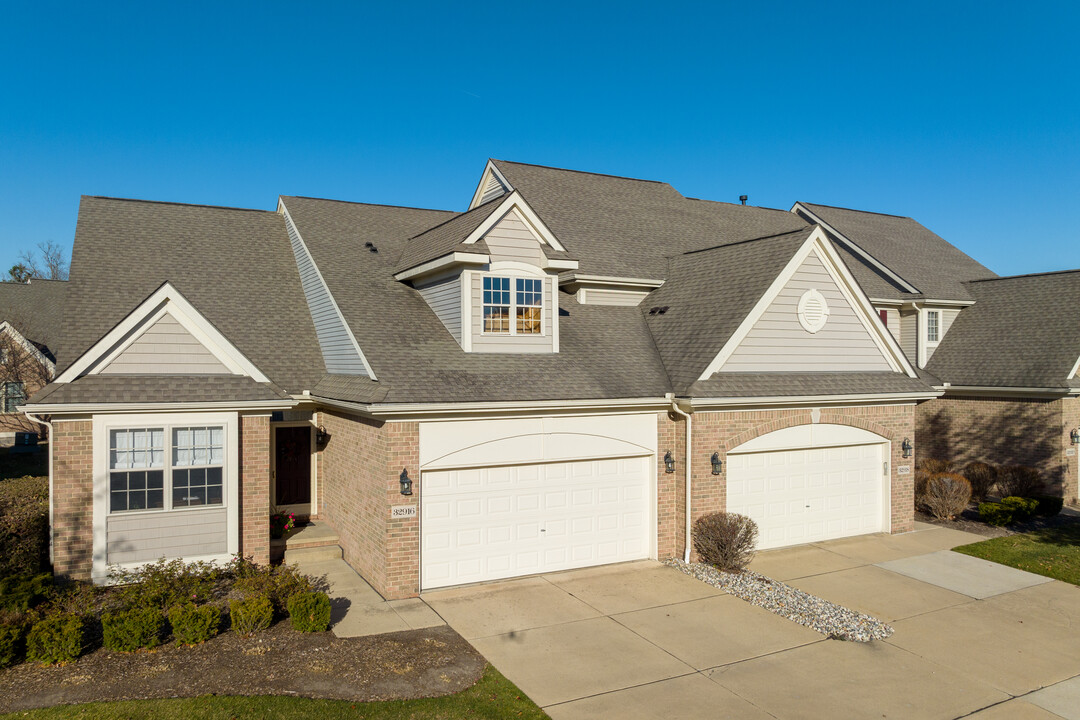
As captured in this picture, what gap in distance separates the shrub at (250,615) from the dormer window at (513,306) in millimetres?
6804

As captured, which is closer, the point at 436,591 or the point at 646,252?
the point at 436,591

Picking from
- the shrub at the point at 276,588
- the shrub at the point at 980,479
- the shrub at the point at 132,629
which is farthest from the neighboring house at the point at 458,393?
the shrub at the point at 980,479

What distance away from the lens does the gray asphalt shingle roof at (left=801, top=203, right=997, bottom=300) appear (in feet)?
84.7

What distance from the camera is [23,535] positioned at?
12.5m

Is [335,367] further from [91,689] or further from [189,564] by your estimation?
[91,689]

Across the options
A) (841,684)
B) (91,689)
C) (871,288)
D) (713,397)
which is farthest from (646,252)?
(91,689)

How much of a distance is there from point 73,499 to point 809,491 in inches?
585

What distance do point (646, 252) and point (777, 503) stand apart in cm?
826

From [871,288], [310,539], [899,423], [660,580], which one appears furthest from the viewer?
[871,288]

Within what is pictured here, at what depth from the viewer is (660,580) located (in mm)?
13688

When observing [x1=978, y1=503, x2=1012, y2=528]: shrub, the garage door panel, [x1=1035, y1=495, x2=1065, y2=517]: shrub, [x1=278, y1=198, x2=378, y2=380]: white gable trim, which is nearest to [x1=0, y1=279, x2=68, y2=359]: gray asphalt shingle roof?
[x1=278, y1=198, x2=378, y2=380]: white gable trim

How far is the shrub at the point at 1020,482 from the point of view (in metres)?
20.1

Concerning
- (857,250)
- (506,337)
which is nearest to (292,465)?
(506,337)

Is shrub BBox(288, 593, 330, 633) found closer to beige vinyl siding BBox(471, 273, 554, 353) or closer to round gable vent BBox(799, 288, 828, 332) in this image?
beige vinyl siding BBox(471, 273, 554, 353)
